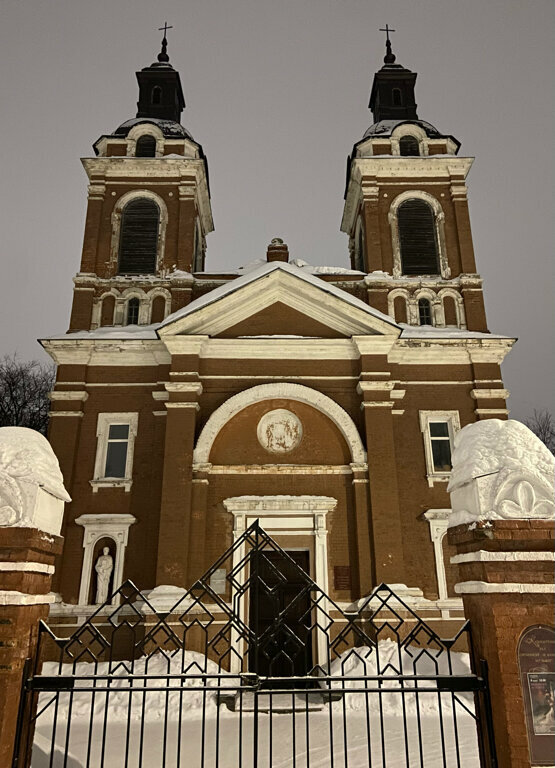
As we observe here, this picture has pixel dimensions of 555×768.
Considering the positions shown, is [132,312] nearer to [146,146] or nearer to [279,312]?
[279,312]

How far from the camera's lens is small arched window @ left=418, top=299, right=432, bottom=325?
60.6ft

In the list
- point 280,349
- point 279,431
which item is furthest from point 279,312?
point 279,431

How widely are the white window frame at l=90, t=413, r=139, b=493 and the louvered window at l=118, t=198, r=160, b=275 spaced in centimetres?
530

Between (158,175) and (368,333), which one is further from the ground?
(158,175)

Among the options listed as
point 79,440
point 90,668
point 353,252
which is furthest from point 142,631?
point 353,252

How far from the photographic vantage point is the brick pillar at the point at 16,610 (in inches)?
183

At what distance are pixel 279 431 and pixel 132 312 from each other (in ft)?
21.3

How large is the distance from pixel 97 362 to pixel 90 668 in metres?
7.96

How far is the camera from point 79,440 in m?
16.1

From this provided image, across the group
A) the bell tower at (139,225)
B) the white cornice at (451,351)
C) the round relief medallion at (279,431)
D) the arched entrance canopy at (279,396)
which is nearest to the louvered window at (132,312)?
the bell tower at (139,225)

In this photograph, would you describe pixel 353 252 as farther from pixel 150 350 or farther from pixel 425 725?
pixel 425 725

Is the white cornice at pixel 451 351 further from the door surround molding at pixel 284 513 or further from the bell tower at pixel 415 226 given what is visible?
the door surround molding at pixel 284 513

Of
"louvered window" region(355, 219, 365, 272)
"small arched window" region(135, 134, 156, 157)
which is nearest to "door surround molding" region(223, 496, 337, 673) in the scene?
"louvered window" region(355, 219, 365, 272)

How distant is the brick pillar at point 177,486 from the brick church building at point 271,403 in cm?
3
